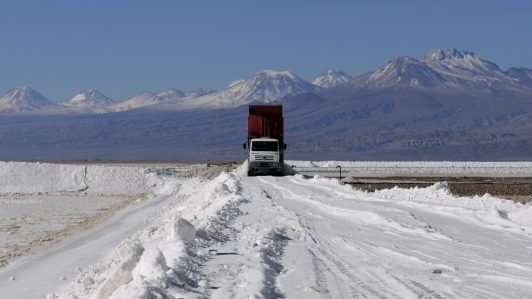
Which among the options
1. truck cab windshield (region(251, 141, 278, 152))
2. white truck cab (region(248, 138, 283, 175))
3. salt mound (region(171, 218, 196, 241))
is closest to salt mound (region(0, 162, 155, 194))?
white truck cab (region(248, 138, 283, 175))

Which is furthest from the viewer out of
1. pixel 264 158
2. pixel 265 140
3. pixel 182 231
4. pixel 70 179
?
pixel 70 179

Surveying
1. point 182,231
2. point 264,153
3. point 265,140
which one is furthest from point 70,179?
point 182,231

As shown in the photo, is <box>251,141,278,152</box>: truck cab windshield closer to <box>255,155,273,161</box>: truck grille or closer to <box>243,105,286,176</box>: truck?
<box>243,105,286,176</box>: truck

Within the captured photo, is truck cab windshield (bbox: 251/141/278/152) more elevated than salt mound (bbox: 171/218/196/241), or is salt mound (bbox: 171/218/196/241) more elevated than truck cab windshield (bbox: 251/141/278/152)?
truck cab windshield (bbox: 251/141/278/152)

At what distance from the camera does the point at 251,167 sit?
2099 inches

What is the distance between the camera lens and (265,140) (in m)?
52.4

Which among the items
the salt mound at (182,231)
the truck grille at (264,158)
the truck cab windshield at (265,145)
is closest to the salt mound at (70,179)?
the truck grille at (264,158)

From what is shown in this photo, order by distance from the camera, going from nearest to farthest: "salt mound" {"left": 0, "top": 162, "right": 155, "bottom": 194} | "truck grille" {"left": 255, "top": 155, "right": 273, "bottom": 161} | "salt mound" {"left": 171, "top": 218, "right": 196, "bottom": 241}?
"salt mound" {"left": 171, "top": 218, "right": 196, "bottom": 241}, "truck grille" {"left": 255, "top": 155, "right": 273, "bottom": 161}, "salt mound" {"left": 0, "top": 162, "right": 155, "bottom": 194}

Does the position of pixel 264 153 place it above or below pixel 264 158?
above

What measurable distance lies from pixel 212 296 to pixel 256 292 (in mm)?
535

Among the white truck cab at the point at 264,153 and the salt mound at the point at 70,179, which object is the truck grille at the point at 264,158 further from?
the salt mound at the point at 70,179

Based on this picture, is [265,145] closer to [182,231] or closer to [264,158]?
[264,158]

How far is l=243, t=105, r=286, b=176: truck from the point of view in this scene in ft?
172

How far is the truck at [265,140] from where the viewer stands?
52.5 m
